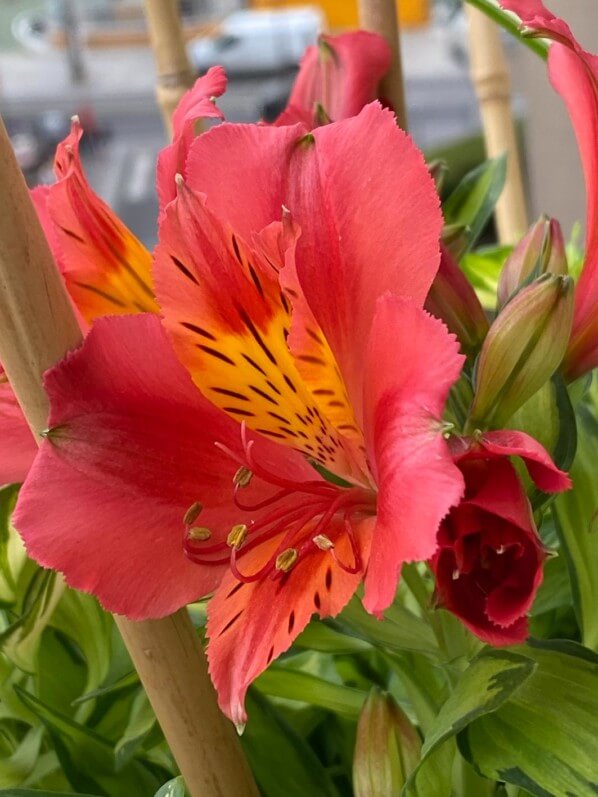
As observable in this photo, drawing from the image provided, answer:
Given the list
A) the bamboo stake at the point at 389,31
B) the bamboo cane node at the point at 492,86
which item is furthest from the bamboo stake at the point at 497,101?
the bamboo stake at the point at 389,31

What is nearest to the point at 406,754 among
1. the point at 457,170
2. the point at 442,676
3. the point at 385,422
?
the point at 442,676

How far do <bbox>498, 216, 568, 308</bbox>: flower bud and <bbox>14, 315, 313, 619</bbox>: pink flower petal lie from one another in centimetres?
14

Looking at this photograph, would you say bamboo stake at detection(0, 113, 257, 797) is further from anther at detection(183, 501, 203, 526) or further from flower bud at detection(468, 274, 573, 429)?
flower bud at detection(468, 274, 573, 429)

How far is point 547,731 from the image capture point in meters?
0.40

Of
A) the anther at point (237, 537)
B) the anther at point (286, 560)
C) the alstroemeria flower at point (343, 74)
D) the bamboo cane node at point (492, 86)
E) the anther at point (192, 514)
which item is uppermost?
the alstroemeria flower at point (343, 74)

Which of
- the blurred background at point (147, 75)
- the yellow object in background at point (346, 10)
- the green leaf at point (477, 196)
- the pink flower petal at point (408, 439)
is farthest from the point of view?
the yellow object in background at point (346, 10)

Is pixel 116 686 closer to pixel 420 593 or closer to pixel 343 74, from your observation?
pixel 420 593

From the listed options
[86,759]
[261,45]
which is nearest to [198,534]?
[86,759]

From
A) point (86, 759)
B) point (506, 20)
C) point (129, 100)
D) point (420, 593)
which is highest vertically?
point (506, 20)

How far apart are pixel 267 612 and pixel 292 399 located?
84 mm

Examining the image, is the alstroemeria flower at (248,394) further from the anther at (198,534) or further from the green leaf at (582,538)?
the green leaf at (582,538)

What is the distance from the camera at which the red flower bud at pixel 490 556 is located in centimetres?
31

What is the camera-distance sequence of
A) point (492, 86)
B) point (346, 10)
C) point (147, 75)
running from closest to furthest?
point (492, 86)
point (147, 75)
point (346, 10)

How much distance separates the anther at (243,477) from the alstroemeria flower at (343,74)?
21 cm
